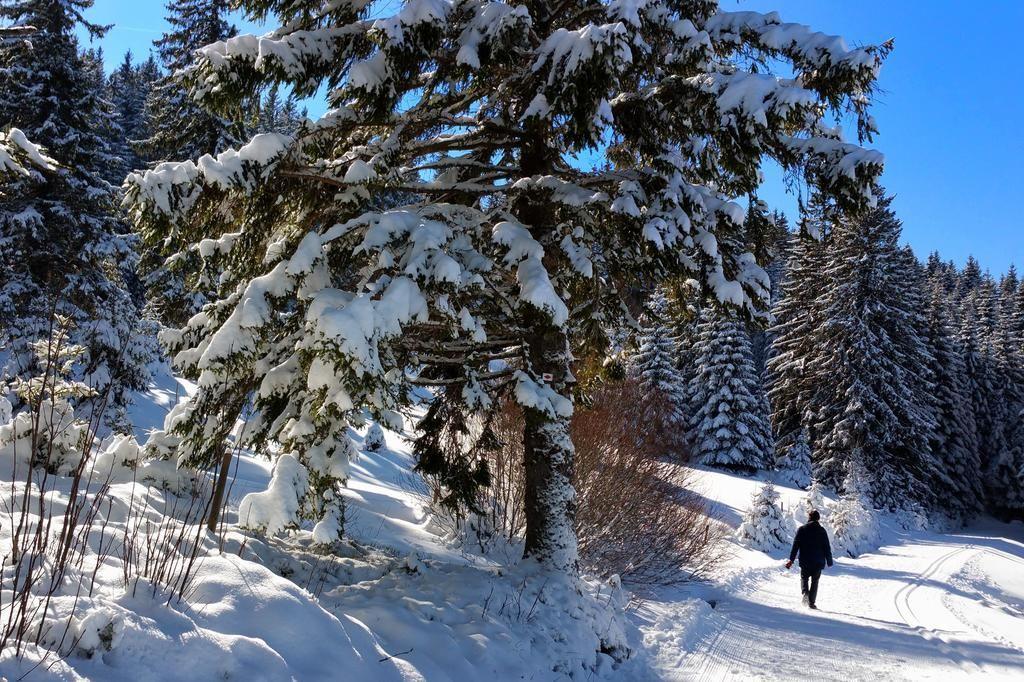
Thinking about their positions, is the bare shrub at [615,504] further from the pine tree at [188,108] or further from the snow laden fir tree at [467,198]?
the pine tree at [188,108]

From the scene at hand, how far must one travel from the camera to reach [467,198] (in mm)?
6914

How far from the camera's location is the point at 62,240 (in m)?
14.3

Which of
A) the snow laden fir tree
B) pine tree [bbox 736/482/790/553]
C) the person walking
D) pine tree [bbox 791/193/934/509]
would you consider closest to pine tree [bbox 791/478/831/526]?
pine tree [bbox 736/482/790/553]

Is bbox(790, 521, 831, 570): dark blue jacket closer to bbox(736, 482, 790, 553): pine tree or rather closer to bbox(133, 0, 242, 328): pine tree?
bbox(736, 482, 790, 553): pine tree

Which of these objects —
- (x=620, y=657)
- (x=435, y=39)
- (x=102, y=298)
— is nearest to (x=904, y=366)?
(x=620, y=657)

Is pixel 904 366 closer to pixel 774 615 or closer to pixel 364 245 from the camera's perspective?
pixel 774 615

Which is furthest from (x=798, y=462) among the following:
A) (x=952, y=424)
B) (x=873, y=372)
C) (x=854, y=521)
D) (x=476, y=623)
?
(x=476, y=623)

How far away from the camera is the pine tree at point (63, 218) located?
13.6 metres

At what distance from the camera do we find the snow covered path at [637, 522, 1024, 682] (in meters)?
6.54

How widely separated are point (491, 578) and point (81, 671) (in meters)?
3.85

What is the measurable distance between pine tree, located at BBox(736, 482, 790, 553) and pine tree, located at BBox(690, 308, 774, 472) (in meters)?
13.7

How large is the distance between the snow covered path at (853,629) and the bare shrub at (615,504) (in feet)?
2.99

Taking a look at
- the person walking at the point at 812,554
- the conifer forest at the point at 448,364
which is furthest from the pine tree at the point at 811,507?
the person walking at the point at 812,554

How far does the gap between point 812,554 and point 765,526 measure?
773cm
